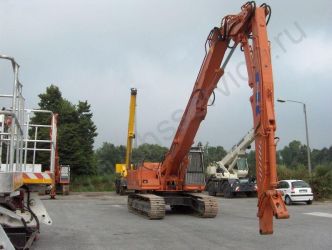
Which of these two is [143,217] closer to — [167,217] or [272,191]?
[167,217]

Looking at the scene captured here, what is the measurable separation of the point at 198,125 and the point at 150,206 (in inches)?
139

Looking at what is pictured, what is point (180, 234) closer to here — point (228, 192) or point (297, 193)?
point (297, 193)

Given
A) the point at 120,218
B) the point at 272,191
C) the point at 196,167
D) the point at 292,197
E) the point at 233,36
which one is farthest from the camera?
the point at 292,197

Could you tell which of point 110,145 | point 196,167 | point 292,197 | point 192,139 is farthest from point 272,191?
point 110,145

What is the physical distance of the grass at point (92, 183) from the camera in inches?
1800

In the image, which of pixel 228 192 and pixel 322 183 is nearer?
pixel 322 183

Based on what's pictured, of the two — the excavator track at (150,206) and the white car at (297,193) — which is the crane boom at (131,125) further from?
the white car at (297,193)

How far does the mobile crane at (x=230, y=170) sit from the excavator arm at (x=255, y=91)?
18432 millimetres

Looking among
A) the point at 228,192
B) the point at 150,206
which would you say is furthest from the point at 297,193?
the point at 150,206

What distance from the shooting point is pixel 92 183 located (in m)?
47.4

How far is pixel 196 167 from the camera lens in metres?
19.1

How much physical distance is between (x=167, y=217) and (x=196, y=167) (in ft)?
8.16

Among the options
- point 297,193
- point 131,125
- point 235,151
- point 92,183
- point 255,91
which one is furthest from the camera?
point 92,183

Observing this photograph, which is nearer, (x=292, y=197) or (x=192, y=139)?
(x=192, y=139)
